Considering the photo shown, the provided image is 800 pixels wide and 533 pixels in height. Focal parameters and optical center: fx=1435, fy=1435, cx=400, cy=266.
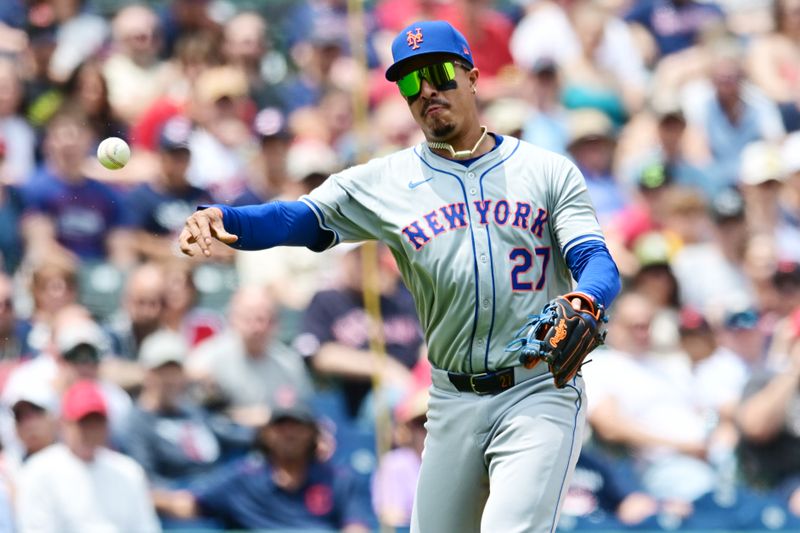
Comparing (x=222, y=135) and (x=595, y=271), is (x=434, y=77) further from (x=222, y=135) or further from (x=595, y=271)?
(x=222, y=135)

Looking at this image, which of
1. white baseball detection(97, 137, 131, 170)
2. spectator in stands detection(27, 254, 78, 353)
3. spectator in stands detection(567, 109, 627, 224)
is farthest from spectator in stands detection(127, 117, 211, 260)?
white baseball detection(97, 137, 131, 170)

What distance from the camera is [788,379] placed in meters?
8.77

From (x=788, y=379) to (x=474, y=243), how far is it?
4425 millimetres

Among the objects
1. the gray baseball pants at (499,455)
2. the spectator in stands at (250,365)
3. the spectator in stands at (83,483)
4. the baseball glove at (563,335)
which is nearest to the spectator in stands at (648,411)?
the spectator in stands at (250,365)

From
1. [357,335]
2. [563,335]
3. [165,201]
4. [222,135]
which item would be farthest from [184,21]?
[563,335]

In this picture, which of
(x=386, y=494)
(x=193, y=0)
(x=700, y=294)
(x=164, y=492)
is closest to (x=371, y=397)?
(x=386, y=494)

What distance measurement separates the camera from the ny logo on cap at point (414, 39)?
16.4 feet

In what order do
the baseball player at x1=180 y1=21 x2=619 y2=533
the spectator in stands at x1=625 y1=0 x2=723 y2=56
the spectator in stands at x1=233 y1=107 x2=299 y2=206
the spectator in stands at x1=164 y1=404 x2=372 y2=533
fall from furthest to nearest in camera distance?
the spectator in stands at x1=625 y1=0 x2=723 y2=56 < the spectator in stands at x1=233 y1=107 x2=299 y2=206 < the spectator in stands at x1=164 y1=404 x2=372 y2=533 < the baseball player at x1=180 y1=21 x2=619 y2=533

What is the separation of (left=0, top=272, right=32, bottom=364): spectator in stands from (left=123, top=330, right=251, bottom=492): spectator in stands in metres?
0.76

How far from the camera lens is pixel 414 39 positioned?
5.00m

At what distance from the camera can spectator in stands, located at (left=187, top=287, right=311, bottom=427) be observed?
873 centimetres

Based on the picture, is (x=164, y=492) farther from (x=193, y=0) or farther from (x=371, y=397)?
(x=193, y=0)

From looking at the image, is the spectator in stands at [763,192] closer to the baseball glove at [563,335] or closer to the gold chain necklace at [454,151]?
the gold chain necklace at [454,151]

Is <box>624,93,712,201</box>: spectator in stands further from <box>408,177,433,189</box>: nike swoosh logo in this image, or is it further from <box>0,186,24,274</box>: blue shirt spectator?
<box>408,177,433,189</box>: nike swoosh logo
